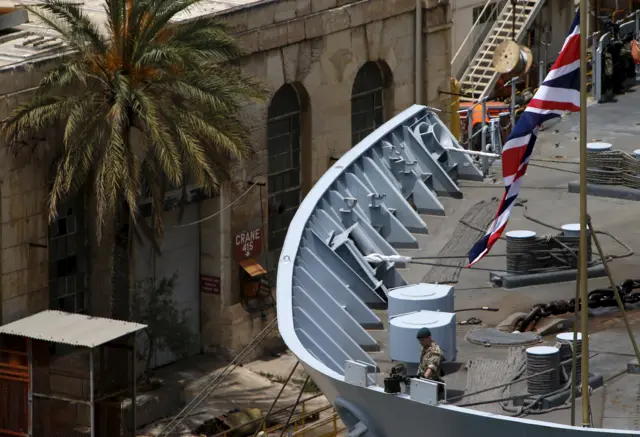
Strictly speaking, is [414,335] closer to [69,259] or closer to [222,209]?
[69,259]

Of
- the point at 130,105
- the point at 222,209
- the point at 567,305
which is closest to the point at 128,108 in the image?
the point at 130,105

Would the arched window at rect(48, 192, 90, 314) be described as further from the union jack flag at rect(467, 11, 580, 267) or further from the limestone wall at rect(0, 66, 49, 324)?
the union jack flag at rect(467, 11, 580, 267)

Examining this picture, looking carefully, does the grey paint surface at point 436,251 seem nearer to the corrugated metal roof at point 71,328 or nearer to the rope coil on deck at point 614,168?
the rope coil on deck at point 614,168

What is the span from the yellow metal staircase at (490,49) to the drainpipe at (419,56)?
1037 centimetres

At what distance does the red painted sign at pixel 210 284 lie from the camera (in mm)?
42875

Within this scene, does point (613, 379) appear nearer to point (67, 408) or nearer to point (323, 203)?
point (323, 203)

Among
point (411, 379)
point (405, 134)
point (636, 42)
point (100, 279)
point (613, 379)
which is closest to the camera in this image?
point (411, 379)

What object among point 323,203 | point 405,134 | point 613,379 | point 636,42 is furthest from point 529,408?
point 636,42

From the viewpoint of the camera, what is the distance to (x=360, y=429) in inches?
976

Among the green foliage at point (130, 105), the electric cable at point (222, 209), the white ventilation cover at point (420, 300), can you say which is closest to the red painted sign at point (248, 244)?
the electric cable at point (222, 209)

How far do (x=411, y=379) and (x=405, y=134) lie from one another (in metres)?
12.6

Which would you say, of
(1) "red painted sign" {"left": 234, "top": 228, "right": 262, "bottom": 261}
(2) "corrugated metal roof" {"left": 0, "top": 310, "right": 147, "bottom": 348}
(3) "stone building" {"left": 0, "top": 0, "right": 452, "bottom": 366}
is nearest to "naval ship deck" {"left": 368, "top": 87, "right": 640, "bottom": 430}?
(2) "corrugated metal roof" {"left": 0, "top": 310, "right": 147, "bottom": 348}

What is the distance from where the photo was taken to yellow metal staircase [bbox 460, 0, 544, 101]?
61750mm

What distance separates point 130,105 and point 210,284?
702cm
